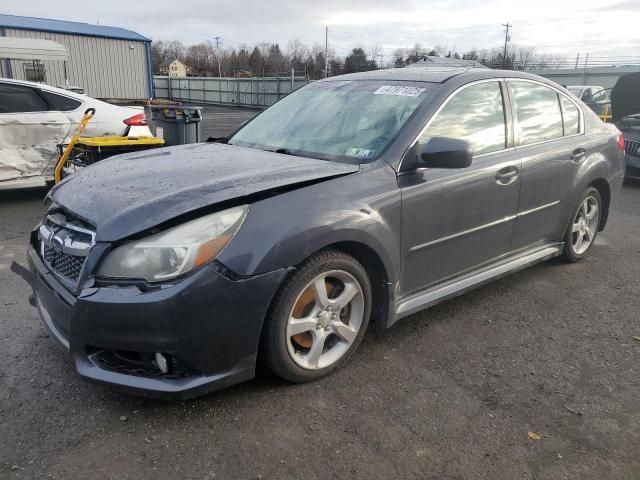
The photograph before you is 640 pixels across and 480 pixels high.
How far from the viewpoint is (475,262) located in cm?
372

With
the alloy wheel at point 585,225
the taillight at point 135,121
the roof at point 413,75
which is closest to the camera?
the roof at point 413,75

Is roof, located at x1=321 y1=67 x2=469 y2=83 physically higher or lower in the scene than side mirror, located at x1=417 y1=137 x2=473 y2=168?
higher

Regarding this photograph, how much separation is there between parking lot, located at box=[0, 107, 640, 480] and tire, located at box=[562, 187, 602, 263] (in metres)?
1.08

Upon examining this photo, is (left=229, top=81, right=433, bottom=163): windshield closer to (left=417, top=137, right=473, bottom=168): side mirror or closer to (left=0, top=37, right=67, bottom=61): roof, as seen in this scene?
(left=417, top=137, right=473, bottom=168): side mirror

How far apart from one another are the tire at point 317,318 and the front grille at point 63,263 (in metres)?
0.91

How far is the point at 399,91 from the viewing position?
142 inches

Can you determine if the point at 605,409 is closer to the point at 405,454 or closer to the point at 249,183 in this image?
the point at 405,454

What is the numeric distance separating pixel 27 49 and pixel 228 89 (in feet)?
67.2

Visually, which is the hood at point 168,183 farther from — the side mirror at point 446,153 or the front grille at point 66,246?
the side mirror at point 446,153

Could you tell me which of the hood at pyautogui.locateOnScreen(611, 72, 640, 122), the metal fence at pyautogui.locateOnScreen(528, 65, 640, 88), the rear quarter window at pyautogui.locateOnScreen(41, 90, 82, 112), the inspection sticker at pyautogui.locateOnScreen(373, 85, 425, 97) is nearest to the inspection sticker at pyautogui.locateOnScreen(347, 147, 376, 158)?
the inspection sticker at pyautogui.locateOnScreen(373, 85, 425, 97)

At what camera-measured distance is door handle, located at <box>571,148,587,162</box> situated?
4.36 meters

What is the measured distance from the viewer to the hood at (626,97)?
10477 mm

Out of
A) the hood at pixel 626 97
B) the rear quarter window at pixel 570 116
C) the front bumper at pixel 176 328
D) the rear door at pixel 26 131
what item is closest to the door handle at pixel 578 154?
the rear quarter window at pixel 570 116

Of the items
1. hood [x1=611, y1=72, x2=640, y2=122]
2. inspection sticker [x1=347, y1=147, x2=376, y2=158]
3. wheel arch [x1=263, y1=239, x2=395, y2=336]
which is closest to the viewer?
wheel arch [x1=263, y1=239, x2=395, y2=336]
